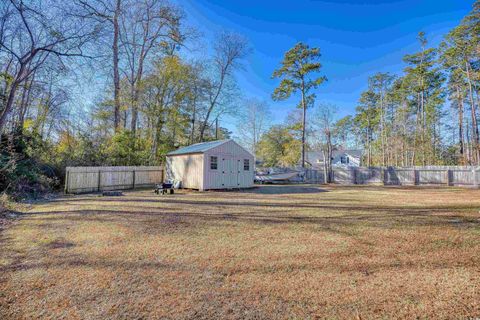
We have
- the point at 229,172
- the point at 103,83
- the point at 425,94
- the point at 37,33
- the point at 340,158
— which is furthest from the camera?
the point at 340,158

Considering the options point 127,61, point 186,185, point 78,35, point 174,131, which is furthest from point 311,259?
point 127,61

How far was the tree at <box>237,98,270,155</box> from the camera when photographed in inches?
1101

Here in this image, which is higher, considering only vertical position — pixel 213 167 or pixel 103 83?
pixel 103 83

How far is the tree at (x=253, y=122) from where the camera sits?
28.0m

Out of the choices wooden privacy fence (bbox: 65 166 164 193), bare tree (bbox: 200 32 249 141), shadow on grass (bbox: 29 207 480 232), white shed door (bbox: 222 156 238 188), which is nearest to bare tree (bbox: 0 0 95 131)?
shadow on grass (bbox: 29 207 480 232)

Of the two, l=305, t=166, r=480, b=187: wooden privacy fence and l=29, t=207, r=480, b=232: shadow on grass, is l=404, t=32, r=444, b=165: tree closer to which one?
l=305, t=166, r=480, b=187: wooden privacy fence

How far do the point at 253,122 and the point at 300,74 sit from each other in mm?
10470

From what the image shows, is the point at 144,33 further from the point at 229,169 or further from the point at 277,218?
the point at 277,218

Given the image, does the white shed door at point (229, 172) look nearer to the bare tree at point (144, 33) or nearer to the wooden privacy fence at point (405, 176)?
the bare tree at point (144, 33)

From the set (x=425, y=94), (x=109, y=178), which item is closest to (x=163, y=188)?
(x=109, y=178)

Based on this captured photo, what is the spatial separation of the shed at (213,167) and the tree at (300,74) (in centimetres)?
922

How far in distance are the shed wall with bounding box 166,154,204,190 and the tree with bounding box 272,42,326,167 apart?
11.3 m

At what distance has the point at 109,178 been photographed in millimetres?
11609

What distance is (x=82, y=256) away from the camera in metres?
3.00
